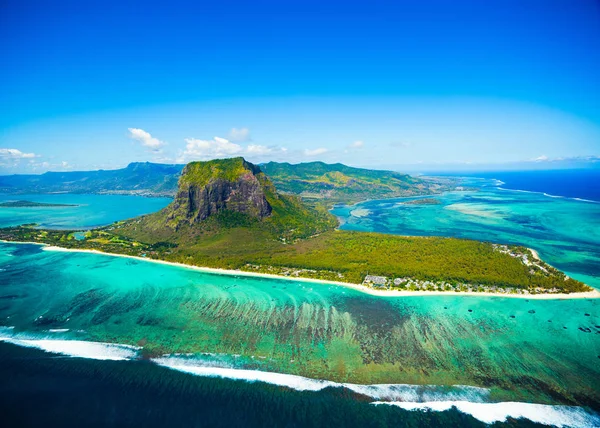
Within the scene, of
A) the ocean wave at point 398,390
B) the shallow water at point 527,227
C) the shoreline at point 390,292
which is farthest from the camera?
the shallow water at point 527,227

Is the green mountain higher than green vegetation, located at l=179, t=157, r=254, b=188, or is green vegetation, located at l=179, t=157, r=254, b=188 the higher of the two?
green vegetation, located at l=179, t=157, r=254, b=188

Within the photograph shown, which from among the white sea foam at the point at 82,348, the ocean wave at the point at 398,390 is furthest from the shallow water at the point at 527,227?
the white sea foam at the point at 82,348

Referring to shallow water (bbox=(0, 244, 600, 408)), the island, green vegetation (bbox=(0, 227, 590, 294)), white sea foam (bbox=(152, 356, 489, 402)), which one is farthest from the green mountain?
white sea foam (bbox=(152, 356, 489, 402))

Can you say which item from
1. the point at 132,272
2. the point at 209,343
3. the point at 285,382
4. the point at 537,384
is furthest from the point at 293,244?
the point at 537,384

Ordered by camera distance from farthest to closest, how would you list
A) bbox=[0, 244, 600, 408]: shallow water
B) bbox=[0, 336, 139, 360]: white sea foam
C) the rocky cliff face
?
1. the rocky cliff face
2. bbox=[0, 336, 139, 360]: white sea foam
3. bbox=[0, 244, 600, 408]: shallow water

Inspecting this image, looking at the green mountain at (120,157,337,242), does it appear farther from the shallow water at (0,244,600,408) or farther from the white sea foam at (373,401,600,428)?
the white sea foam at (373,401,600,428)

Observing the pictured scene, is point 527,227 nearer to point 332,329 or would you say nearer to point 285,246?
point 285,246

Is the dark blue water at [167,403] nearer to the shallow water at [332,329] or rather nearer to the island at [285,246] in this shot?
the shallow water at [332,329]
